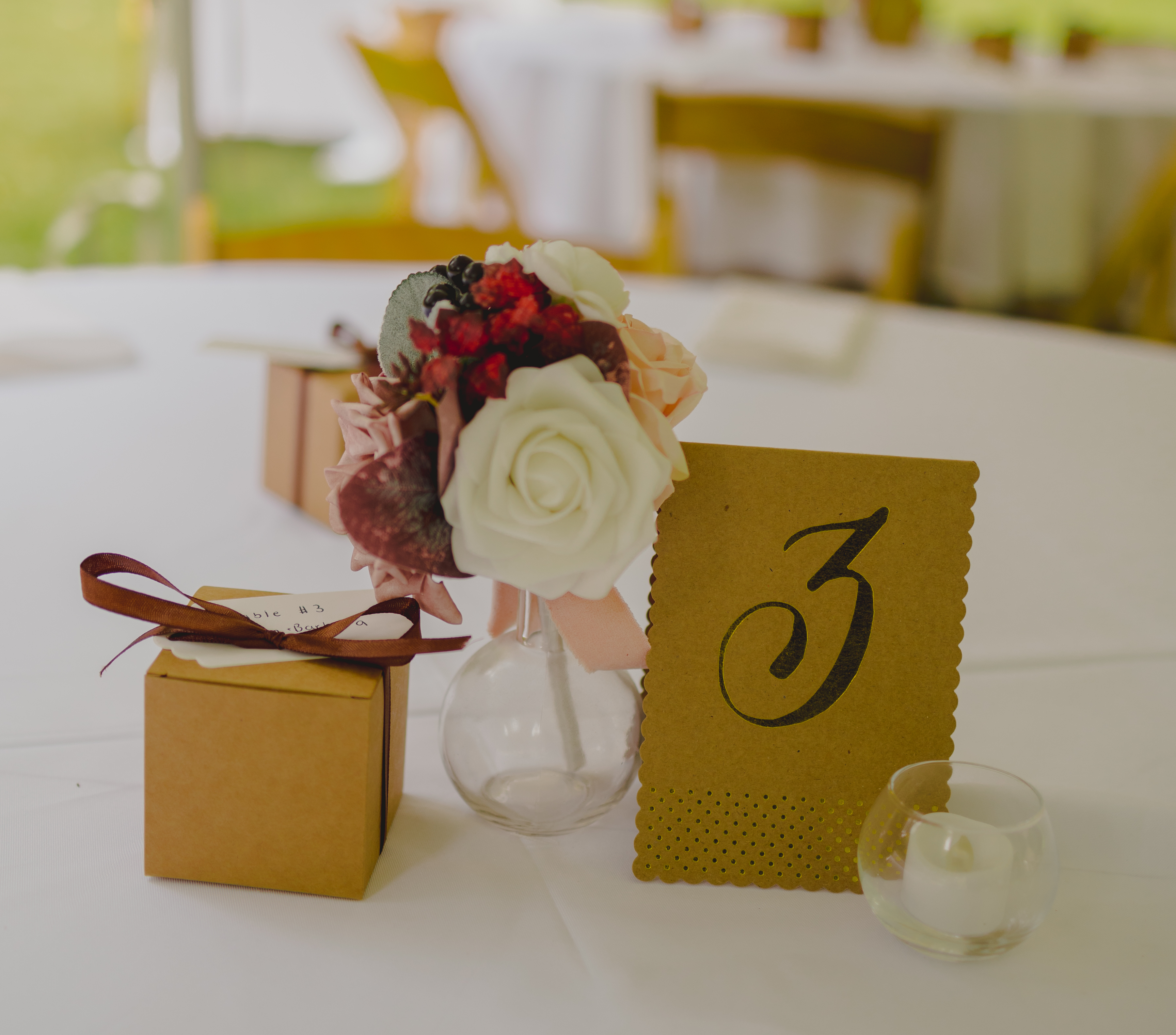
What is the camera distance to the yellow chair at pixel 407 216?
1.97 metres

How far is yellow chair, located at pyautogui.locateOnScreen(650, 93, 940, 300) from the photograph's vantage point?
2.49 m

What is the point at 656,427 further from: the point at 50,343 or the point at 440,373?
the point at 50,343

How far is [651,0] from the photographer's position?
21.0ft

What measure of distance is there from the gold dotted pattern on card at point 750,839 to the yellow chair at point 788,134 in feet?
5.82

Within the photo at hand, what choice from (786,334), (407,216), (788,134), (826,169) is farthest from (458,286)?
(407,216)

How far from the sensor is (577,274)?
55cm

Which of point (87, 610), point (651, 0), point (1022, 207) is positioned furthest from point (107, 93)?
point (87, 610)

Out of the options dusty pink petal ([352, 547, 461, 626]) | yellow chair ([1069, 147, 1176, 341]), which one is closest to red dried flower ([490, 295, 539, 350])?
dusty pink petal ([352, 547, 461, 626])

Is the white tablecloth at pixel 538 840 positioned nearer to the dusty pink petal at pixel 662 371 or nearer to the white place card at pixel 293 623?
the white place card at pixel 293 623

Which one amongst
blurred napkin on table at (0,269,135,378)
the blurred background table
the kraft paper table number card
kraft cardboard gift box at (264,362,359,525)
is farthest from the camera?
the blurred background table

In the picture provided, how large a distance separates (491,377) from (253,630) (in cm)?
21

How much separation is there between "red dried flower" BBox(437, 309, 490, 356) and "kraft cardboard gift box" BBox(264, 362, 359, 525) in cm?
50

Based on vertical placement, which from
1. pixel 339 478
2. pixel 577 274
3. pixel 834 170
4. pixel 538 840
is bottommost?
pixel 538 840

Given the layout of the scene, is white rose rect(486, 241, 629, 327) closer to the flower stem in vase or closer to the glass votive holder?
the flower stem in vase
